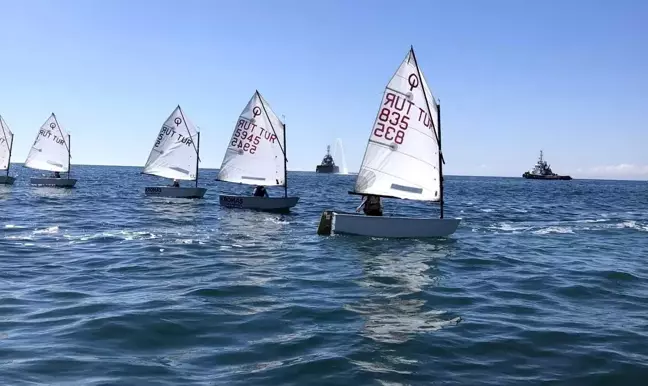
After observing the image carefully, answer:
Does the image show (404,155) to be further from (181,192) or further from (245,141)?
(181,192)

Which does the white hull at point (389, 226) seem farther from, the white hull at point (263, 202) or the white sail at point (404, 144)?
the white hull at point (263, 202)

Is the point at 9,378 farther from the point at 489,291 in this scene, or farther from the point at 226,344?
the point at 489,291

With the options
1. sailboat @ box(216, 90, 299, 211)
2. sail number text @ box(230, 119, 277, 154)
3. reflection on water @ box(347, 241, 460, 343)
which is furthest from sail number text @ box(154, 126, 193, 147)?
reflection on water @ box(347, 241, 460, 343)

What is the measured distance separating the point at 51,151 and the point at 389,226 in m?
56.2

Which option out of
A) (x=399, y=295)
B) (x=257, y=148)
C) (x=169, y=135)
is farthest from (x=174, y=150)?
(x=399, y=295)

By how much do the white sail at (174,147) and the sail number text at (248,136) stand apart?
38.4ft

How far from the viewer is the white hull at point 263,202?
137ft

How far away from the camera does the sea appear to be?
911cm

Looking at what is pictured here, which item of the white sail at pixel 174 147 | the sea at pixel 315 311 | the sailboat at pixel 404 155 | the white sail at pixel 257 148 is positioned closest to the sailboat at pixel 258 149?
the white sail at pixel 257 148

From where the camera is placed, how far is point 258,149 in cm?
4381

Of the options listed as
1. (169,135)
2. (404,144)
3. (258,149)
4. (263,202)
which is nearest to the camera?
(404,144)

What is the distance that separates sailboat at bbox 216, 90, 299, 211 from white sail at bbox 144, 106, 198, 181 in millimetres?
11637

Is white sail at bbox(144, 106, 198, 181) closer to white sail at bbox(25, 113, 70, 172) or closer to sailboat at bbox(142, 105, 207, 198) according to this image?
sailboat at bbox(142, 105, 207, 198)

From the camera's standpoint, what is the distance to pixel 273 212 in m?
41.4
